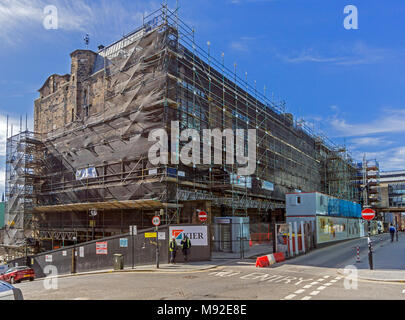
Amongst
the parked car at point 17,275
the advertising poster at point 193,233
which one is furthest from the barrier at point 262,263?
the parked car at point 17,275

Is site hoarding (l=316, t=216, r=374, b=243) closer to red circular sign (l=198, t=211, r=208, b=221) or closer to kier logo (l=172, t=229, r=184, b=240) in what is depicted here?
red circular sign (l=198, t=211, r=208, b=221)

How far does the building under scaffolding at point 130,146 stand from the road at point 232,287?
9.00m

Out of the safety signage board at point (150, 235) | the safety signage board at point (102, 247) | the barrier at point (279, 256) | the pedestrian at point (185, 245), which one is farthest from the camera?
the safety signage board at point (102, 247)

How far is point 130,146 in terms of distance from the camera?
84.4ft

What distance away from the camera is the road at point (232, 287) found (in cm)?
985

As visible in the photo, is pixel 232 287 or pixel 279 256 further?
pixel 279 256

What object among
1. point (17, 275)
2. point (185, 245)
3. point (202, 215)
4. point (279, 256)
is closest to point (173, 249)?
point (185, 245)

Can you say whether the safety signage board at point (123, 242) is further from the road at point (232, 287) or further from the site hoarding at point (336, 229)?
the site hoarding at point (336, 229)

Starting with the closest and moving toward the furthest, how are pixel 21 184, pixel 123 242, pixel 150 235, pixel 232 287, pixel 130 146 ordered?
pixel 232 287
pixel 150 235
pixel 123 242
pixel 130 146
pixel 21 184

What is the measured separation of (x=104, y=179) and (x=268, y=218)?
20682mm

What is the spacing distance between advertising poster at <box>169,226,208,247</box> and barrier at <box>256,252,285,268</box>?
3.28 m

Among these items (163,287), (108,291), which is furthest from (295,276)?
(108,291)

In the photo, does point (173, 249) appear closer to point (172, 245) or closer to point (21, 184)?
point (172, 245)

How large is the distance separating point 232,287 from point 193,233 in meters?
7.17
